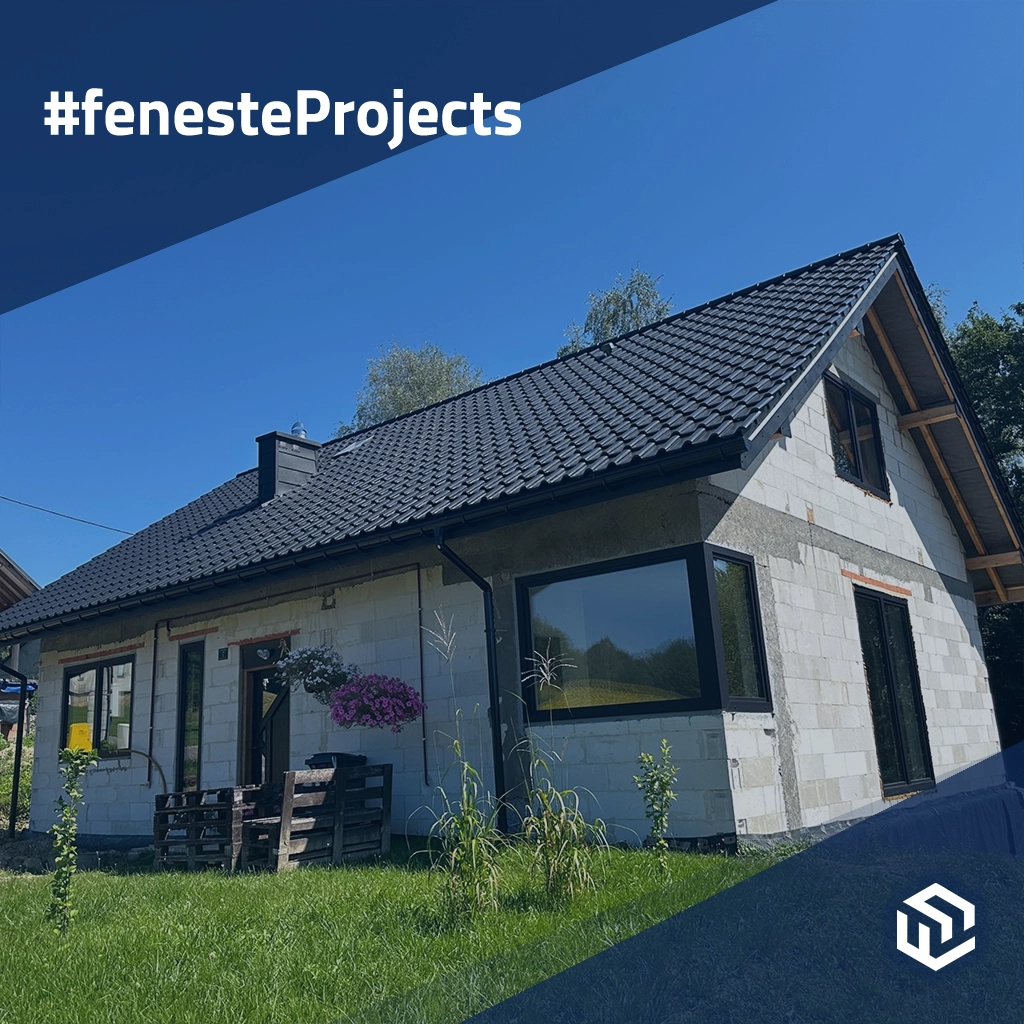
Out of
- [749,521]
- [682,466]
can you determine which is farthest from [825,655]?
[682,466]

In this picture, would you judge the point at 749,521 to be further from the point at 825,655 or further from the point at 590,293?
the point at 590,293

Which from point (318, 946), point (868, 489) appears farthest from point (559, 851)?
point (868, 489)

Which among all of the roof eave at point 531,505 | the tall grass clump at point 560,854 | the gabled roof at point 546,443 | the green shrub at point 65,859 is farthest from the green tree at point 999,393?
the green shrub at point 65,859

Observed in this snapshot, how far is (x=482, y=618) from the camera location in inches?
361

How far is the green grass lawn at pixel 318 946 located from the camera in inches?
162

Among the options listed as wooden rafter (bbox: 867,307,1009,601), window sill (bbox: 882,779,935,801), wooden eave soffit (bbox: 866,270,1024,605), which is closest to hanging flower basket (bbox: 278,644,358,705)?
window sill (bbox: 882,779,935,801)

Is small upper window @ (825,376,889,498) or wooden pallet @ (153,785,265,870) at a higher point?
small upper window @ (825,376,889,498)

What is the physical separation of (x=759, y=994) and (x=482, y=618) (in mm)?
5269

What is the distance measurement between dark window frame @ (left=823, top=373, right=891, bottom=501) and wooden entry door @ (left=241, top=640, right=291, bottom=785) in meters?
7.14

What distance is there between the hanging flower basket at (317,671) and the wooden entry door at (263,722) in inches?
53.1

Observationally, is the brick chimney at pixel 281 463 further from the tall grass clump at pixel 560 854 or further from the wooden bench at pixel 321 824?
the tall grass clump at pixel 560 854

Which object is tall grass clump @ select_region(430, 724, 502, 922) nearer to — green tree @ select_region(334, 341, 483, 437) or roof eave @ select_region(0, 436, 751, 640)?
roof eave @ select_region(0, 436, 751, 640)

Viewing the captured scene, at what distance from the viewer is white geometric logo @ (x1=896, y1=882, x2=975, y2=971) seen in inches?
200
